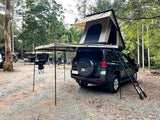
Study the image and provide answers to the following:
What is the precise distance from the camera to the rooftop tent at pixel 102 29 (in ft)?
19.8

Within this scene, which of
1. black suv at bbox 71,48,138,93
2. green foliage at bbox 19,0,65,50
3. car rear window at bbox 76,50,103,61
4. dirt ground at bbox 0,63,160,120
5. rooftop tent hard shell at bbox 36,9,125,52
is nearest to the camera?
dirt ground at bbox 0,63,160,120

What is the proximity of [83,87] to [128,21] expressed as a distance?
450cm

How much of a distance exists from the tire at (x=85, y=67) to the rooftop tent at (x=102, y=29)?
1885 mm

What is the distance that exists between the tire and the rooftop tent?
1885 mm

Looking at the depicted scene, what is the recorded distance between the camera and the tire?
14.3 feet

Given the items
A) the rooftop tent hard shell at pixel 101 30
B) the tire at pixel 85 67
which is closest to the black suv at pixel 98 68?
the tire at pixel 85 67

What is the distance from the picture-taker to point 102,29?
20.6 ft

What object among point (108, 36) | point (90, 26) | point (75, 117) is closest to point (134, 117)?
point (75, 117)

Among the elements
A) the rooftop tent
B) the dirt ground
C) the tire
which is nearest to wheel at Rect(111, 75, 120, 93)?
the dirt ground

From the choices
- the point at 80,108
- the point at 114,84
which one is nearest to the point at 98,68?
the point at 114,84

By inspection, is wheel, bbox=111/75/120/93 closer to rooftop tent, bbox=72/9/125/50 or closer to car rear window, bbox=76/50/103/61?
car rear window, bbox=76/50/103/61

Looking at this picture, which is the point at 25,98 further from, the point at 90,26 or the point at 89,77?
the point at 90,26

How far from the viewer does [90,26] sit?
266 inches

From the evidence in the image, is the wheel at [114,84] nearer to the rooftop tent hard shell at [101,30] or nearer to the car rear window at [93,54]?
the car rear window at [93,54]
